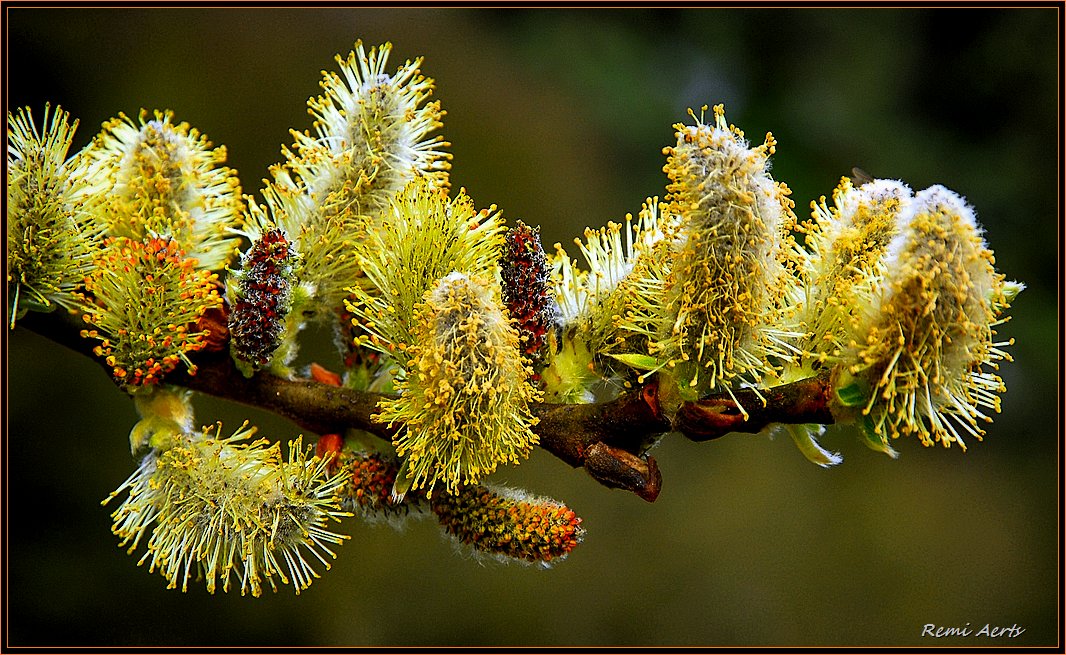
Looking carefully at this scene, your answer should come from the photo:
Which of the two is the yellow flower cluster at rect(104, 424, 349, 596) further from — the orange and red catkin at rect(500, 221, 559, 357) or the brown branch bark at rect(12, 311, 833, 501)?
the orange and red catkin at rect(500, 221, 559, 357)

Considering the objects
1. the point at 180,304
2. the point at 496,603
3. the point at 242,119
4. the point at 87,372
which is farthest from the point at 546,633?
the point at 180,304

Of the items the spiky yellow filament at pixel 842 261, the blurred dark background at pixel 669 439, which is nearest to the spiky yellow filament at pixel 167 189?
the spiky yellow filament at pixel 842 261

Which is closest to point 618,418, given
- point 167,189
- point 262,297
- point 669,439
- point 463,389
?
point 463,389

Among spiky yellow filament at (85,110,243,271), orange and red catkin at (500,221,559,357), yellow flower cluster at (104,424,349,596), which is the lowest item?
yellow flower cluster at (104,424,349,596)

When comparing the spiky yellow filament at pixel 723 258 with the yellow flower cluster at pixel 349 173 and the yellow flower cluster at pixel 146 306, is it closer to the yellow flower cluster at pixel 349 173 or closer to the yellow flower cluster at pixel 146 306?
the yellow flower cluster at pixel 349 173

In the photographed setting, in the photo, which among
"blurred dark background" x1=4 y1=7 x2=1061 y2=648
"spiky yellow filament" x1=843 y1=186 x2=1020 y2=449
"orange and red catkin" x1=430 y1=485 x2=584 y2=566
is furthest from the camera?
"blurred dark background" x1=4 y1=7 x2=1061 y2=648

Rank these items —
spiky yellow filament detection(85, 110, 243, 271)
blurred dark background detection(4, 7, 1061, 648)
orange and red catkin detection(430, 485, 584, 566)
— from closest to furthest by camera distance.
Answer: orange and red catkin detection(430, 485, 584, 566)
spiky yellow filament detection(85, 110, 243, 271)
blurred dark background detection(4, 7, 1061, 648)

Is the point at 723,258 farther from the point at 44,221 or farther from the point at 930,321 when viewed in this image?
the point at 44,221

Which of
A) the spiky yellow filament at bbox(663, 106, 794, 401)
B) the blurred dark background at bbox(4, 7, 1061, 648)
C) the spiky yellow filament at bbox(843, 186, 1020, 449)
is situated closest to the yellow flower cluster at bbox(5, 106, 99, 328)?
the spiky yellow filament at bbox(663, 106, 794, 401)
